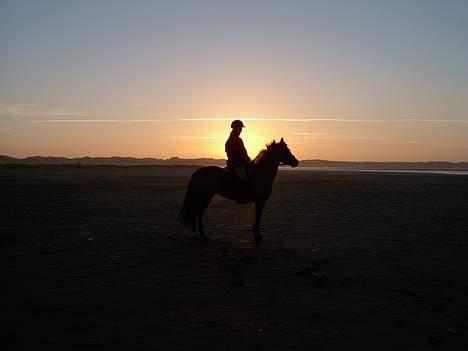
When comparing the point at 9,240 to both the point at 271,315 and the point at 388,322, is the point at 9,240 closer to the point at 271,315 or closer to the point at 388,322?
the point at 271,315

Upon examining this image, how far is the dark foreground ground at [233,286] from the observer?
14.9 ft

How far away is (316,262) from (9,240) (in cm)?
705

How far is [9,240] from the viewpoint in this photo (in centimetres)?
944

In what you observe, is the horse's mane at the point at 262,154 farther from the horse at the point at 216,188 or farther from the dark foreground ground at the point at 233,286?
the dark foreground ground at the point at 233,286

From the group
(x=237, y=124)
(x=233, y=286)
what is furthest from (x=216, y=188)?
(x=233, y=286)

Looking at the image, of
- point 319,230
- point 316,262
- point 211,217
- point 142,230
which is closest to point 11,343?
point 316,262

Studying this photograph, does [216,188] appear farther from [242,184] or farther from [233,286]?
[233,286]

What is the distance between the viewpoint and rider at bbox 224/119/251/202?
10547 millimetres

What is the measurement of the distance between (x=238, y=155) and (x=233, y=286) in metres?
4.83

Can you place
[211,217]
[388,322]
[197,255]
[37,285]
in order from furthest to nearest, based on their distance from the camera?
[211,217] → [197,255] → [37,285] → [388,322]

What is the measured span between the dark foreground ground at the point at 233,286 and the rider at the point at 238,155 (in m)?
1.44

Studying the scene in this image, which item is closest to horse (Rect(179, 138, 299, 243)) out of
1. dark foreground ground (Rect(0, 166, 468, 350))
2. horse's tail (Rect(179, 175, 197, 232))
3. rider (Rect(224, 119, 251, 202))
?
horse's tail (Rect(179, 175, 197, 232))

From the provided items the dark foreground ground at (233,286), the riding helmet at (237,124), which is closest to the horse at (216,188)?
the dark foreground ground at (233,286)

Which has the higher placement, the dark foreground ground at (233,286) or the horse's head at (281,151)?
the horse's head at (281,151)
